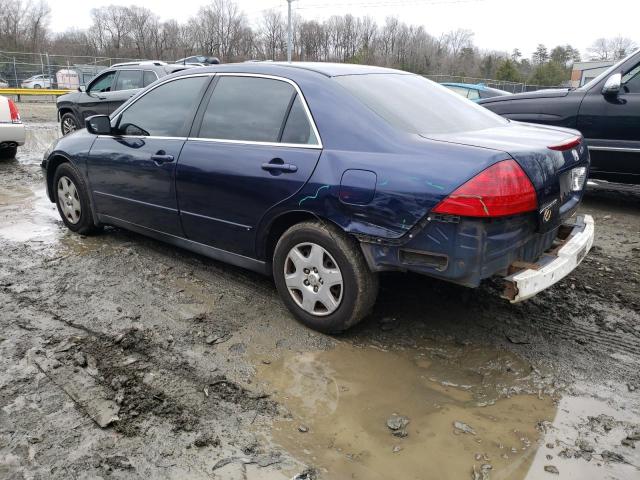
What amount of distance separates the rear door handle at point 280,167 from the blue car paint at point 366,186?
0.11ft

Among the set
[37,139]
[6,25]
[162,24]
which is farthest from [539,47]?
[37,139]

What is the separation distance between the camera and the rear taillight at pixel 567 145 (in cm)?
300

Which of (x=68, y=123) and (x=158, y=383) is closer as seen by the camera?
(x=158, y=383)

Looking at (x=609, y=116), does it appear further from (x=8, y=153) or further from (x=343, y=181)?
(x=8, y=153)

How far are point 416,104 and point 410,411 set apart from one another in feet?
6.27

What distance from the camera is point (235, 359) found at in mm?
3047

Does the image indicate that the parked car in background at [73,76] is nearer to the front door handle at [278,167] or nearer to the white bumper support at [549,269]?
the front door handle at [278,167]

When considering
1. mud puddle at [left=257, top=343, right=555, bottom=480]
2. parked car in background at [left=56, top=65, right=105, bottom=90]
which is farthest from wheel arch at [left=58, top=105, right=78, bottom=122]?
parked car in background at [left=56, top=65, right=105, bottom=90]

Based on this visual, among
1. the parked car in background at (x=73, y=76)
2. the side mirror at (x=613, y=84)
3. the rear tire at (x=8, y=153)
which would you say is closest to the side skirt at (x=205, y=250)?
the side mirror at (x=613, y=84)

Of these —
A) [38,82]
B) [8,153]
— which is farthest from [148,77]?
[38,82]

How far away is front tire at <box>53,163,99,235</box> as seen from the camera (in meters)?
4.93

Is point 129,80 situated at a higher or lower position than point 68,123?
higher

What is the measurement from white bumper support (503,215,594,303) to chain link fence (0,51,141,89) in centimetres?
3100

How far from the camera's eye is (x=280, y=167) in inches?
127
